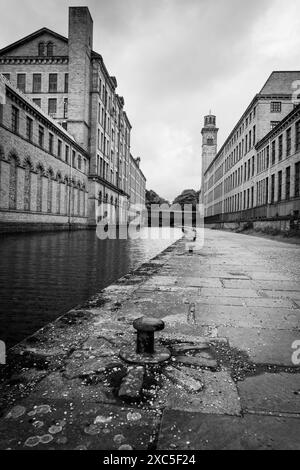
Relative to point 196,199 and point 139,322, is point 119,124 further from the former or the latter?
point 196,199

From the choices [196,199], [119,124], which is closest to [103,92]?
[119,124]

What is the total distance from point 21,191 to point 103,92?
955 inches

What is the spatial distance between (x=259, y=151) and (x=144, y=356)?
37047mm

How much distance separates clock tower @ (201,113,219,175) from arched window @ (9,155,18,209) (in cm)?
7495

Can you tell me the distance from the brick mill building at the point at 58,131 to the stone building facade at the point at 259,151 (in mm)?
19575

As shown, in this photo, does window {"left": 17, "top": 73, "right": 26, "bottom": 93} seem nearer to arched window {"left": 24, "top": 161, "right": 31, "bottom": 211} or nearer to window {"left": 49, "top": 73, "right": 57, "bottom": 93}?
window {"left": 49, "top": 73, "right": 57, "bottom": 93}

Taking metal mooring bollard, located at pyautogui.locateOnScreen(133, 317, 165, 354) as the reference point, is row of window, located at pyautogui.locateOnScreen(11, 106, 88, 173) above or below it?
above

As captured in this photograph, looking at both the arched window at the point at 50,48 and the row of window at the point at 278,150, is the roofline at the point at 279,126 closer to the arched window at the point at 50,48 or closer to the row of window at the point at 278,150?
the row of window at the point at 278,150

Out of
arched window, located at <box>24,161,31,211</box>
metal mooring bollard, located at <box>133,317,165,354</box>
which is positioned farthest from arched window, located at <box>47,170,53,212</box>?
metal mooring bollard, located at <box>133,317,165,354</box>

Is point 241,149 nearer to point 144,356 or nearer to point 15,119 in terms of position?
point 15,119

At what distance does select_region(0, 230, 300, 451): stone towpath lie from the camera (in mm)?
1202

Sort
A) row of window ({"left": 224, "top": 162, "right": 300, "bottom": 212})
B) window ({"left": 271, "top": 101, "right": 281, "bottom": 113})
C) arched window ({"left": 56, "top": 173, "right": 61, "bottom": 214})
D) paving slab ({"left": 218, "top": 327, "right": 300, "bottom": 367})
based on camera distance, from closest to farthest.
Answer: paving slab ({"left": 218, "top": 327, "right": 300, "bottom": 367})
row of window ({"left": 224, "top": 162, "right": 300, "bottom": 212})
arched window ({"left": 56, "top": 173, "right": 61, "bottom": 214})
window ({"left": 271, "top": 101, "right": 281, "bottom": 113})

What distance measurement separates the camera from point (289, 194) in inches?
981
